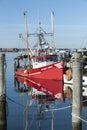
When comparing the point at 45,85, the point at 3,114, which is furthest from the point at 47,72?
the point at 3,114

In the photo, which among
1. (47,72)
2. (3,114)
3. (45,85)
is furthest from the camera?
(47,72)

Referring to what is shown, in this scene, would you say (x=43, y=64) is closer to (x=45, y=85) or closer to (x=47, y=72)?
(x=47, y=72)

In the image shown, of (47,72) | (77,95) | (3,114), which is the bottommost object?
(47,72)

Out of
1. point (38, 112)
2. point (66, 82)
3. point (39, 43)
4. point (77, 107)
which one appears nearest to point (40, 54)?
point (39, 43)

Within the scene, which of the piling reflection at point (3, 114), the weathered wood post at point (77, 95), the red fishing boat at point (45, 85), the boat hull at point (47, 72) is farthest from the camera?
the boat hull at point (47, 72)

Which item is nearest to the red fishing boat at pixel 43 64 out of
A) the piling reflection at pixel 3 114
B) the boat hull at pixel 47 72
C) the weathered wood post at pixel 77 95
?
the boat hull at pixel 47 72

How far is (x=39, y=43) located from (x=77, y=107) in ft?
133

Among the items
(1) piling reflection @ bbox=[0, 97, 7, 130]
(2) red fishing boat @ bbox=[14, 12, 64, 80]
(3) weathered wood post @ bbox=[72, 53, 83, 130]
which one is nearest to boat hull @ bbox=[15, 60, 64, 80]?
(2) red fishing boat @ bbox=[14, 12, 64, 80]

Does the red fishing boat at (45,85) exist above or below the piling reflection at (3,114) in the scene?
below

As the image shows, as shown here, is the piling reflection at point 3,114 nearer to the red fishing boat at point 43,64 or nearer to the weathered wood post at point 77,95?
the weathered wood post at point 77,95

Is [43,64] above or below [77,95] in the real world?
below

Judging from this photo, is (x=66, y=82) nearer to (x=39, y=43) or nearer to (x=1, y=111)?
(x=39, y=43)

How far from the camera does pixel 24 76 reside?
186ft

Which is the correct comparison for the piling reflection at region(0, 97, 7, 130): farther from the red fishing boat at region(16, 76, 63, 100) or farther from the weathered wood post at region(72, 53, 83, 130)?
the red fishing boat at region(16, 76, 63, 100)
